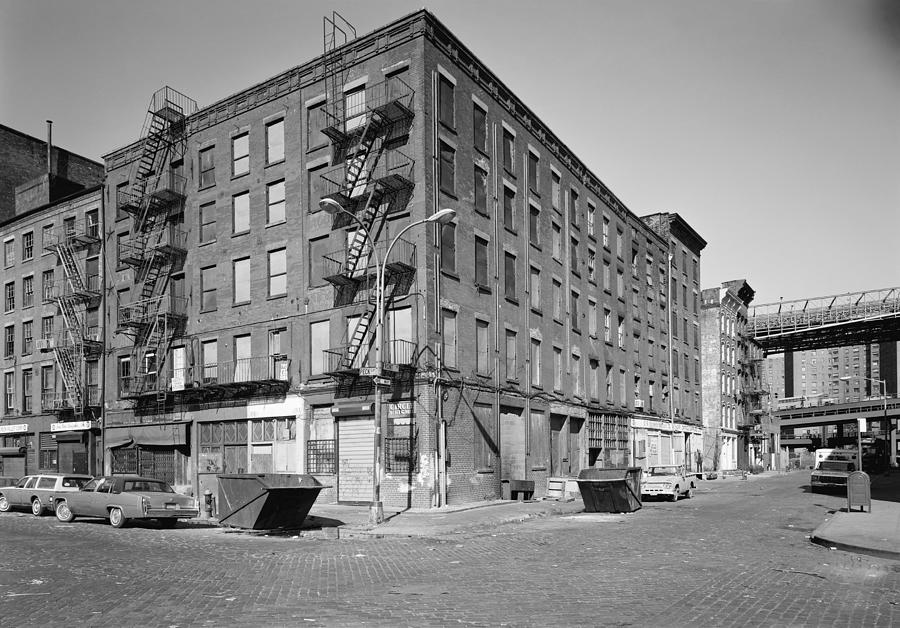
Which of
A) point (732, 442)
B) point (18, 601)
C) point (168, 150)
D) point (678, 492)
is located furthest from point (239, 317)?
point (732, 442)

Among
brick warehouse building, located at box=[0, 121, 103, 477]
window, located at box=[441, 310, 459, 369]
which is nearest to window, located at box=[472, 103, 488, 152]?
window, located at box=[441, 310, 459, 369]

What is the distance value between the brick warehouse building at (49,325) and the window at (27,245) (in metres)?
0.07

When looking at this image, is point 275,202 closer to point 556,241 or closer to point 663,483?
point 556,241

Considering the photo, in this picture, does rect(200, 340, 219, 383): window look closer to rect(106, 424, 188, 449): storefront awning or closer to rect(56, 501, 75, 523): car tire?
rect(106, 424, 188, 449): storefront awning

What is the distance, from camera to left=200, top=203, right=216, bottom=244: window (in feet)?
117

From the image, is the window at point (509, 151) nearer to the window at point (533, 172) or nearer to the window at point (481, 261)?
the window at point (533, 172)

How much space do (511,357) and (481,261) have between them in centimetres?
480

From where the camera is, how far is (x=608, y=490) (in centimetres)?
2464

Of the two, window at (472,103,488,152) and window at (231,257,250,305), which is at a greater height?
window at (472,103,488,152)

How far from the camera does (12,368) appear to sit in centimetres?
4600

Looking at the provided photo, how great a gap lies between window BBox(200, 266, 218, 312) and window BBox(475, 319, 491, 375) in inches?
482

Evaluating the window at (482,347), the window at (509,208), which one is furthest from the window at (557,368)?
the window at (482,347)

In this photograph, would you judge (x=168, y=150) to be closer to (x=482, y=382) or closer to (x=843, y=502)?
(x=482, y=382)

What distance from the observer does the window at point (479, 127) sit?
33.0 m
